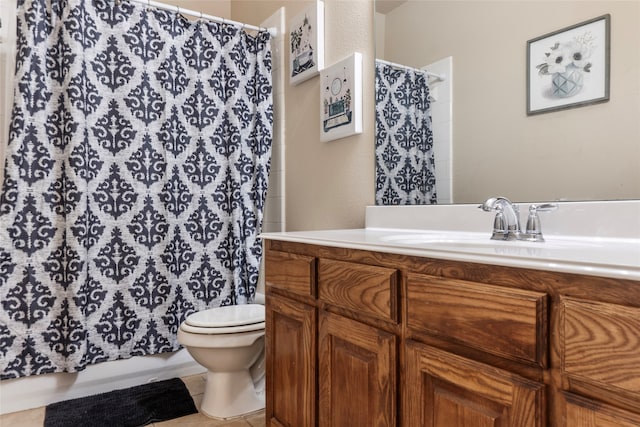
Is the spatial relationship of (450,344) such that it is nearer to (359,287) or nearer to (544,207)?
(359,287)

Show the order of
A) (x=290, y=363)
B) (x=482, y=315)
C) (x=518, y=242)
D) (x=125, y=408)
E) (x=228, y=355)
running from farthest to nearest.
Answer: (x=125, y=408) < (x=228, y=355) < (x=290, y=363) < (x=518, y=242) < (x=482, y=315)

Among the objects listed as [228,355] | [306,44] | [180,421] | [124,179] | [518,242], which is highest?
[306,44]

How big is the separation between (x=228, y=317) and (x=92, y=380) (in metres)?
0.79

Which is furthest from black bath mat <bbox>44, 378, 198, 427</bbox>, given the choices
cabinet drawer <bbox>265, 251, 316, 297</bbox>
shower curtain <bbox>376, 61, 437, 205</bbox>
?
shower curtain <bbox>376, 61, 437, 205</bbox>

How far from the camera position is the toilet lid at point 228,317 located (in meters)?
1.80

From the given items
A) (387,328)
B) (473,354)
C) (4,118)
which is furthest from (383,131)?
(4,118)

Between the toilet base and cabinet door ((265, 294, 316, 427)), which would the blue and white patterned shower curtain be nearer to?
the toilet base

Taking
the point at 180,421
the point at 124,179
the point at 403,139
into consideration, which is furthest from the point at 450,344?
the point at 124,179

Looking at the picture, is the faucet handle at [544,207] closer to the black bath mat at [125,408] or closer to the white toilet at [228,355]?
the white toilet at [228,355]

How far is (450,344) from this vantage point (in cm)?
88

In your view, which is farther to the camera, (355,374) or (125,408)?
(125,408)

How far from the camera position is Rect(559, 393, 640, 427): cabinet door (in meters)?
0.62

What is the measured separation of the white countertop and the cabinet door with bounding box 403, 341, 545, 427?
0.21m

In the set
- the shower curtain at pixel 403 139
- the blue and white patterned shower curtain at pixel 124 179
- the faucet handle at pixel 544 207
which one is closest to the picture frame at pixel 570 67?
the faucet handle at pixel 544 207
